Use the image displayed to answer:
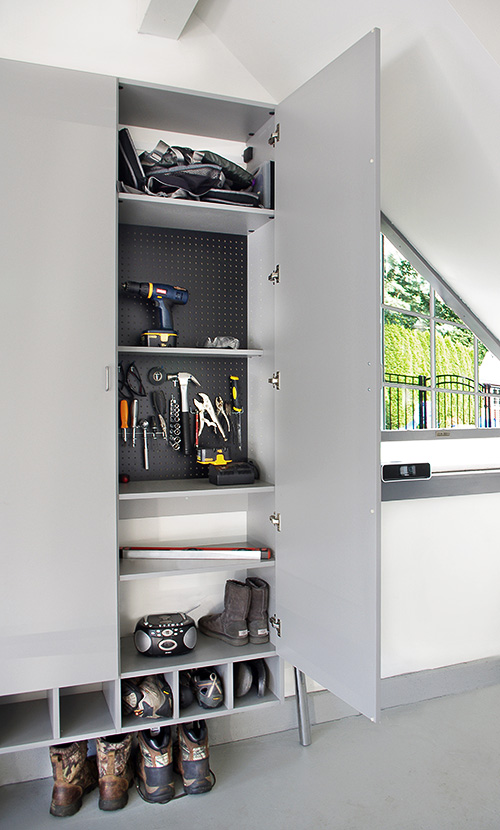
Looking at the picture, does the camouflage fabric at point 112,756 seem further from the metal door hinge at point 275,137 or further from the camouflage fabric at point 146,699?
the metal door hinge at point 275,137

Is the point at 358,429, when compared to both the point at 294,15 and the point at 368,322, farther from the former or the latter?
the point at 294,15

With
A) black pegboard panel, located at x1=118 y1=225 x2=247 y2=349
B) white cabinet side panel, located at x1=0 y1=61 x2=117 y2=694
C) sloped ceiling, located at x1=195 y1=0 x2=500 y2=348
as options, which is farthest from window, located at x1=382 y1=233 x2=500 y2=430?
white cabinet side panel, located at x1=0 y1=61 x2=117 y2=694

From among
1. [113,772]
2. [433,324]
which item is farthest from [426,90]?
[113,772]

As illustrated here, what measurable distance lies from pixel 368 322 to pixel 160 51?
157cm

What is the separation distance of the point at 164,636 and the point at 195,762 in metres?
0.44

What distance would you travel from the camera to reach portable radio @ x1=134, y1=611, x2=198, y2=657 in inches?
85.1

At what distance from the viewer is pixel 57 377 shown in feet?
6.26

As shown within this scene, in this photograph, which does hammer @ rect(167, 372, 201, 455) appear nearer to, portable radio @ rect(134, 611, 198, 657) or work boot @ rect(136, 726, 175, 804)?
portable radio @ rect(134, 611, 198, 657)

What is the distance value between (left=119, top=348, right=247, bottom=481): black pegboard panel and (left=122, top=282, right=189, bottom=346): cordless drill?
0.12 m

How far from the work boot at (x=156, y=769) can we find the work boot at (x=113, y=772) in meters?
0.06

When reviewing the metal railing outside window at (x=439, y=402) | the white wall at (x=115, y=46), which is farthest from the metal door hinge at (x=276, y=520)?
the white wall at (x=115, y=46)

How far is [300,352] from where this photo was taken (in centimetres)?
203

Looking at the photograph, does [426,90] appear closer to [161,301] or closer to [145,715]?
[161,301]

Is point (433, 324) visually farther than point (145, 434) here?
Yes
